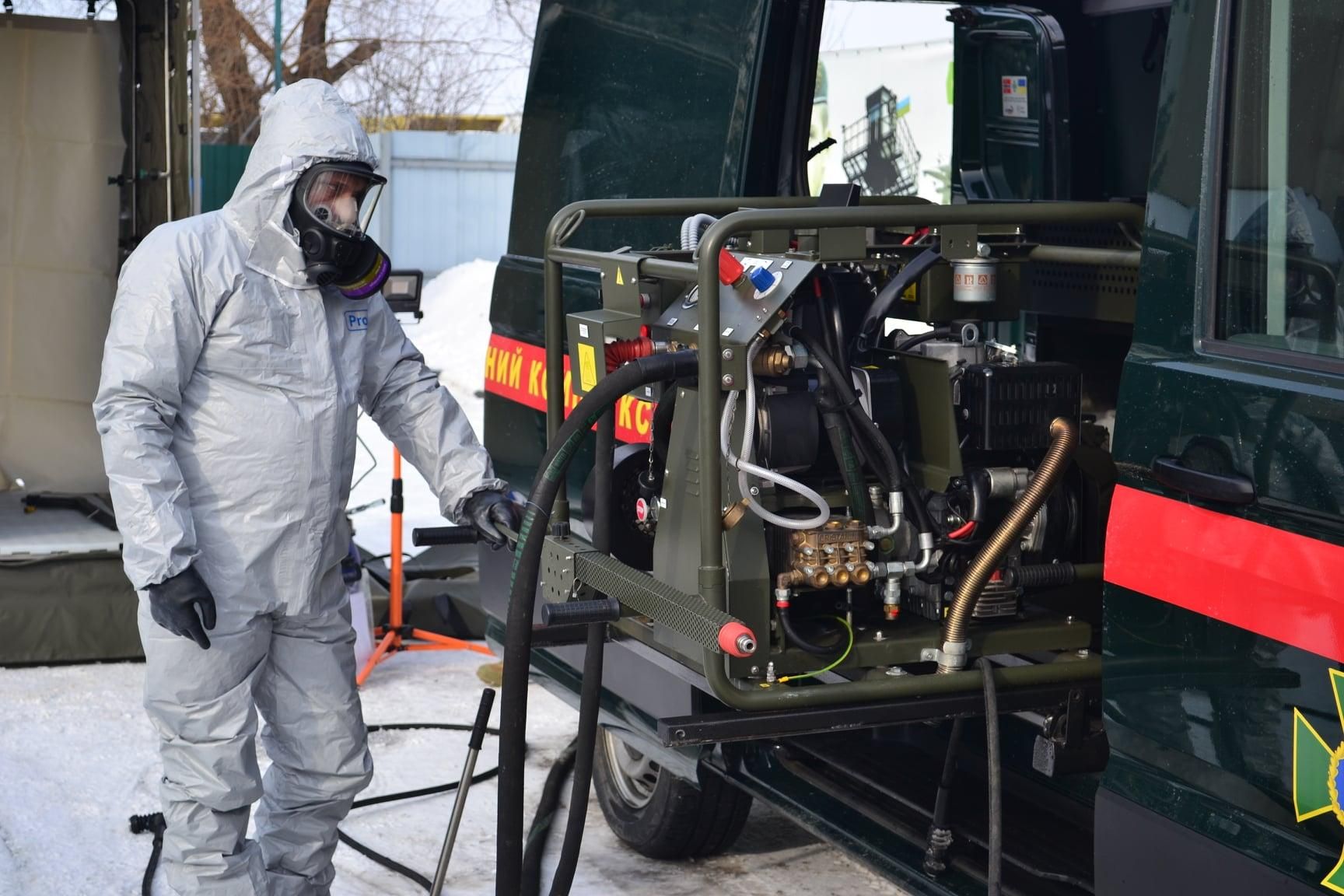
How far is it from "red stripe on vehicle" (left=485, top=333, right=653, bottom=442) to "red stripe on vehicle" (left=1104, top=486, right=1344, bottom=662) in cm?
165

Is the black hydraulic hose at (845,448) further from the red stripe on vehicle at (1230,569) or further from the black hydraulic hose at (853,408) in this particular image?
the red stripe on vehicle at (1230,569)

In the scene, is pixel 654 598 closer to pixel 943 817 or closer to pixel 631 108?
pixel 943 817

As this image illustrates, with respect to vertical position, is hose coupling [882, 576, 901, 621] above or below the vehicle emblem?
above

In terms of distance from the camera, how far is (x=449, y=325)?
16703 millimetres

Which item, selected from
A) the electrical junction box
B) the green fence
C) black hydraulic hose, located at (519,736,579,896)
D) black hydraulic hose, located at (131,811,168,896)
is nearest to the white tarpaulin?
black hydraulic hose, located at (131,811,168,896)

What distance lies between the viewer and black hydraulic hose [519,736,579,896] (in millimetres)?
3855

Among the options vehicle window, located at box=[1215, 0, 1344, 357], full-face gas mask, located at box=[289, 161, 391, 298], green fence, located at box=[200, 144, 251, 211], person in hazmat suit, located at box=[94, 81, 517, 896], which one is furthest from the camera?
green fence, located at box=[200, 144, 251, 211]

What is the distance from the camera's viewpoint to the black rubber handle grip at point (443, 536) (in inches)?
150

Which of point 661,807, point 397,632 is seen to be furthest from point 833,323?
point 397,632

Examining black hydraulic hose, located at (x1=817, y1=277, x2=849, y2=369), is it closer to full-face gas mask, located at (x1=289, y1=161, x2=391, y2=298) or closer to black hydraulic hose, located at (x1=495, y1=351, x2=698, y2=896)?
black hydraulic hose, located at (x1=495, y1=351, x2=698, y2=896)

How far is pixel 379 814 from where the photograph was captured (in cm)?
488

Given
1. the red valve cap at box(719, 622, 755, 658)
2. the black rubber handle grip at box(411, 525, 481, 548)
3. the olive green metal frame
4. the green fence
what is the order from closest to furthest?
the red valve cap at box(719, 622, 755, 658) → the olive green metal frame → the black rubber handle grip at box(411, 525, 481, 548) → the green fence

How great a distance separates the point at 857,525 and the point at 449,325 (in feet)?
45.8

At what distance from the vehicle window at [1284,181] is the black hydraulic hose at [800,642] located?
94 cm
